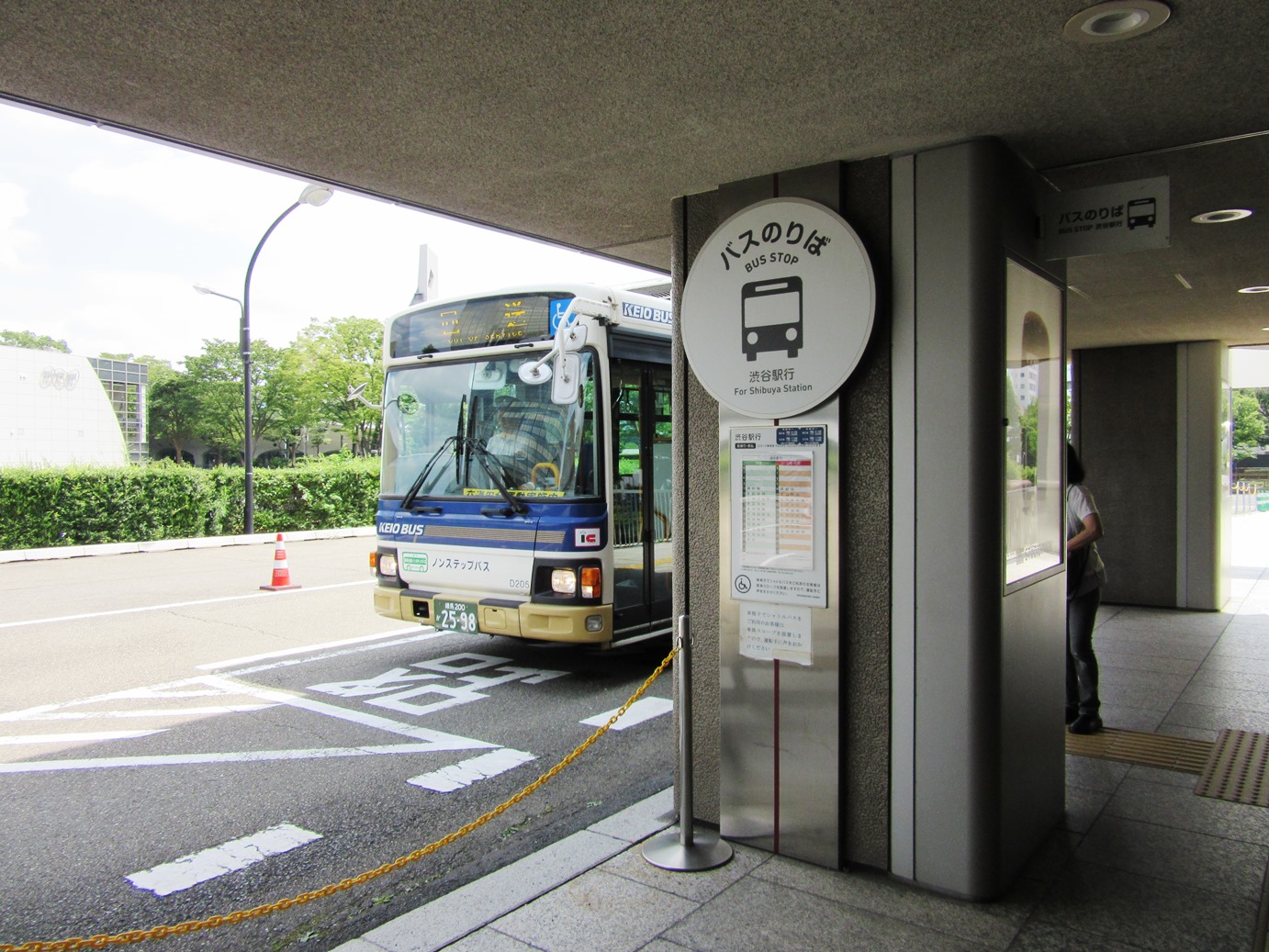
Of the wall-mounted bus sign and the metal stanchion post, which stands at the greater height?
the wall-mounted bus sign

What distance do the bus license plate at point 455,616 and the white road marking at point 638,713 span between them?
139 centimetres

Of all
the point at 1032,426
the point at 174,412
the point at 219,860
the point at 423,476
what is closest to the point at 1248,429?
the point at 423,476

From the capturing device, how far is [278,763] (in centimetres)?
555

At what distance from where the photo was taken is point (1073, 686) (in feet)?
19.7

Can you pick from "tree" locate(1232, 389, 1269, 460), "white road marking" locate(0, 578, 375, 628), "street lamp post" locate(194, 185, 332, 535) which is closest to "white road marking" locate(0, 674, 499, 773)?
"white road marking" locate(0, 578, 375, 628)

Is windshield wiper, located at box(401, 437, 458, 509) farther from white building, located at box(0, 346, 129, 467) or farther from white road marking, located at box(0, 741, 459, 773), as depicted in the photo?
white building, located at box(0, 346, 129, 467)

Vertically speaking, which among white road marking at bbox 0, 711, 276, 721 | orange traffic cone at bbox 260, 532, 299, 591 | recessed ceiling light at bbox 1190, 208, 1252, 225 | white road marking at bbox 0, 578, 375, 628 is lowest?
white road marking at bbox 0, 711, 276, 721

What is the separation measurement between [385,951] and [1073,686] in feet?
15.6

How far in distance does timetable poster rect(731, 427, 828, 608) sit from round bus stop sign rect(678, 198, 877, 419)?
15 cm

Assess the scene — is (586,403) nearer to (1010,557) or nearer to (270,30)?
(1010,557)

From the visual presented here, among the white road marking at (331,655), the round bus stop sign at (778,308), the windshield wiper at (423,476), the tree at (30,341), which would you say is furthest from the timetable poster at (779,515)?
the tree at (30,341)

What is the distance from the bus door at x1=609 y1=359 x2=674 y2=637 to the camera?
7.31 metres

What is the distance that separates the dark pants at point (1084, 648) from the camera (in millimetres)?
5820

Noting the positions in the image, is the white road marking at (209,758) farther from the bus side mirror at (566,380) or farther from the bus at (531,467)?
the bus side mirror at (566,380)
